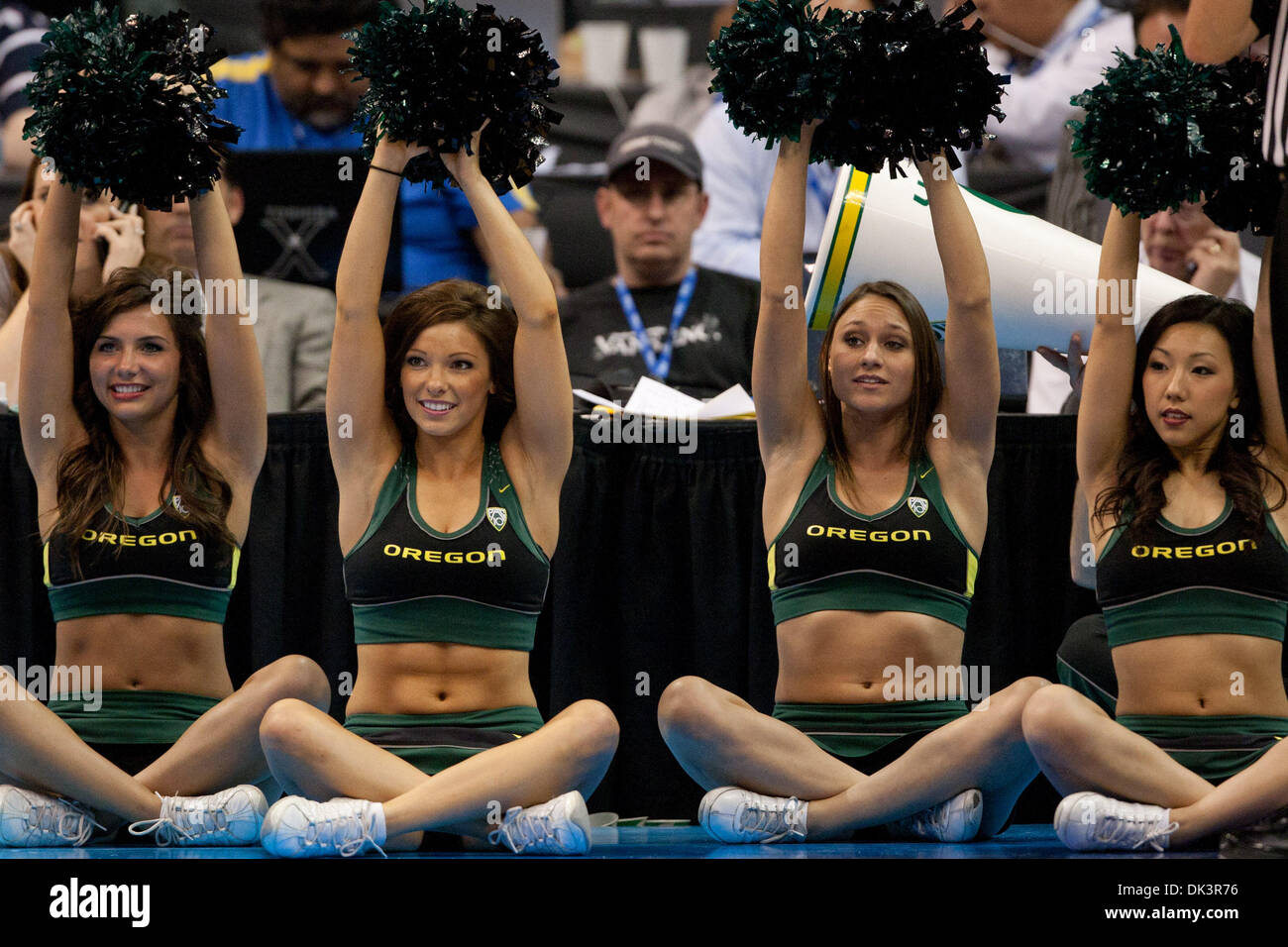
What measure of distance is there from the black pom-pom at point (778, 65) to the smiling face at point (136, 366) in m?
1.44

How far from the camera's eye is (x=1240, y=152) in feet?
11.7

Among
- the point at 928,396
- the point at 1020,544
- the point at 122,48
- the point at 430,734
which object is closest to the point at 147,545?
the point at 430,734

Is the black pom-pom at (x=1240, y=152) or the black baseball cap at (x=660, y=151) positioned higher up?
the black baseball cap at (x=660, y=151)

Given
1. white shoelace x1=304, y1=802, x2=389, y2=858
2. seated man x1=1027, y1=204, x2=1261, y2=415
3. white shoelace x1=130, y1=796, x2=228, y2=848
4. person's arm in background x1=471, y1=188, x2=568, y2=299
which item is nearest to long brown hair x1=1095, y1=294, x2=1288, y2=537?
seated man x1=1027, y1=204, x2=1261, y2=415

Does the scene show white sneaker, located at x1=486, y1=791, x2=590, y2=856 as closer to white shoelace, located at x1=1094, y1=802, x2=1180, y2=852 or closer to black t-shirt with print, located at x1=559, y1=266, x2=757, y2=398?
white shoelace, located at x1=1094, y1=802, x2=1180, y2=852

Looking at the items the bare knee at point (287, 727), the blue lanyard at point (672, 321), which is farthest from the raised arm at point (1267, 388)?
the bare knee at point (287, 727)

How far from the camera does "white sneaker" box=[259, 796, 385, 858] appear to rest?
123 inches

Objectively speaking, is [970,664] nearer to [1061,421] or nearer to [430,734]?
[1061,421]

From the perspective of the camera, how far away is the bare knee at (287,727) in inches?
129

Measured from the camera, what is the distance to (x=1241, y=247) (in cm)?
529

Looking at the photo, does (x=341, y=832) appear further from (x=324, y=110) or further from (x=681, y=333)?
(x=324, y=110)

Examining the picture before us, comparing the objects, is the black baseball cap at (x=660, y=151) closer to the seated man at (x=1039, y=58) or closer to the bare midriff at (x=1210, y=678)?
the seated man at (x=1039, y=58)

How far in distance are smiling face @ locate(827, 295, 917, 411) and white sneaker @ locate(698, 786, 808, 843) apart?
95 cm

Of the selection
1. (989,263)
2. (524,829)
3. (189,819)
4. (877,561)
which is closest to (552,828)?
(524,829)
